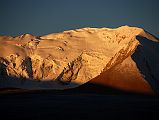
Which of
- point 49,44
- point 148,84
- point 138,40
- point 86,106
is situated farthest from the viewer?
point 49,44

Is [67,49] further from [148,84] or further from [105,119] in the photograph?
[105,119]

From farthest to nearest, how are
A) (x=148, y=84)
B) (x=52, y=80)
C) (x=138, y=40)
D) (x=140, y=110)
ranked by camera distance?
(x=52, y=80) → (x=138, y=40) → (x=148, y=84) → (x=140, y=110)

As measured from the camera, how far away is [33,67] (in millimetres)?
146625

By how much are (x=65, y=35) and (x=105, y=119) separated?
110 meters

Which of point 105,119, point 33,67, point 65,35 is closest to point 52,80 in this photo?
point 33,67

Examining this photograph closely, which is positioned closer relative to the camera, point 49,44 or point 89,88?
point 89,88

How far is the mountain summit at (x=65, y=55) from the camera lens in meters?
138

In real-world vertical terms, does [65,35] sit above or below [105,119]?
above

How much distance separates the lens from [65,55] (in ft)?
477

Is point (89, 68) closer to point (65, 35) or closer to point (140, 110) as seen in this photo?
point (65, 35)

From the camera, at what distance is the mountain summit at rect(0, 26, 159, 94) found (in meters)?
138

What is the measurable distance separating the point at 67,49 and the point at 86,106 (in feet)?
283

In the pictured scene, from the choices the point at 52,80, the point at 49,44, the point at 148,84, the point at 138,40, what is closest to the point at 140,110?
the point at 148,84

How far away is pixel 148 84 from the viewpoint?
100812 mm
